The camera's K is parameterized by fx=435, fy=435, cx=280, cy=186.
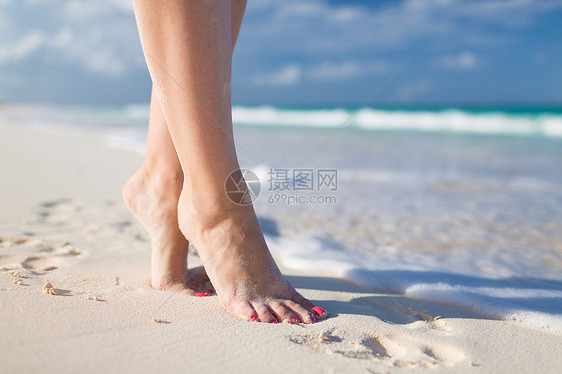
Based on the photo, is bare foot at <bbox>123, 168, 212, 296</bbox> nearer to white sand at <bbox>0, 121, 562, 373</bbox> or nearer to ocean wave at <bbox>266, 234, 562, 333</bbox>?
white sand at <bbox>0, 121, 562, 373</bbox>

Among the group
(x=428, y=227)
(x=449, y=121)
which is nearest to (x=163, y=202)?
(x=428, y=227)

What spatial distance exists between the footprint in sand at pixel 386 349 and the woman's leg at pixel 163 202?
0.46 meters

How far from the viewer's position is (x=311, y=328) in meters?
1.06

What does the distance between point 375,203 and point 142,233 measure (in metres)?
1.56

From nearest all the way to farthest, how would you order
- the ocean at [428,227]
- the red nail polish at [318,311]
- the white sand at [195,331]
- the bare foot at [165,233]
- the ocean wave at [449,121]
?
the white sand at [195,331]
the red nail polish at [318,311]
the bare foot at [165,233]
the ocean at [428,227]
the ocean wave at [449,121]

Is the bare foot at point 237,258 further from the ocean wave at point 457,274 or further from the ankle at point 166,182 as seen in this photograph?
the ocean wave at point 457,274

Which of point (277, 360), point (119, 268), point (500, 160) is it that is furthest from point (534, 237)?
point (500, 160)

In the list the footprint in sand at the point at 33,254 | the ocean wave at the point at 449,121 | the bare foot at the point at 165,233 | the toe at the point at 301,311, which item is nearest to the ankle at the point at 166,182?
the bare foot at the point at 165,233

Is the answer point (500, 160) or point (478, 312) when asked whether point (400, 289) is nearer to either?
point (478, 312)

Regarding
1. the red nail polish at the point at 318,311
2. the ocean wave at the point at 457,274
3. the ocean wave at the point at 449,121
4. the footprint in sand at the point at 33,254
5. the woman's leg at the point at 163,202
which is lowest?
the ocean wave at the point at 457,274

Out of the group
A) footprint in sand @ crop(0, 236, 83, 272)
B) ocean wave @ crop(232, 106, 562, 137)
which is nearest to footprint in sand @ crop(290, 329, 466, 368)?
footprint in sand @ crop(0, 236, 83, 272)

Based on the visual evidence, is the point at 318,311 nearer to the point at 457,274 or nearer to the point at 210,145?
the point at 210,145

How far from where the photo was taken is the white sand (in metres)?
0.86

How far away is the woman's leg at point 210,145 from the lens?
103cm
